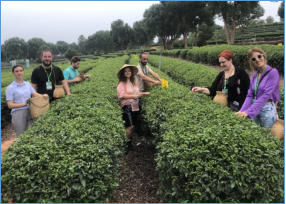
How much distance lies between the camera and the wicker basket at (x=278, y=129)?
8.38 feet

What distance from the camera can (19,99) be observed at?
12.2ft

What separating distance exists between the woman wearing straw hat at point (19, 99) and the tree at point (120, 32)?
195 ft

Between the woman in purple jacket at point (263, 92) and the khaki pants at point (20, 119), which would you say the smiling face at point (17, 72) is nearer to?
the khaki pants at point (20, 119)

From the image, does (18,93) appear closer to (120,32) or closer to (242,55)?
(242,55)

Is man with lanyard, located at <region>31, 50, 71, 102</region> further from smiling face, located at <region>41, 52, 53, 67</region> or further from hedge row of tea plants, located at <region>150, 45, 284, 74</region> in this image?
hedge row of tea plants, located at <region>150, 45, 284, 74</region>

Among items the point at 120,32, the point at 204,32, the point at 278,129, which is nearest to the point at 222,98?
the point at 278,129

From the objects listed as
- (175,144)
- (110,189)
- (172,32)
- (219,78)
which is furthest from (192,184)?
(172,32)

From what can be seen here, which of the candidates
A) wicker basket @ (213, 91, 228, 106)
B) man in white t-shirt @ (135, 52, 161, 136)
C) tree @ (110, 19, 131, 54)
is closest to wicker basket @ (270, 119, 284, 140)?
A: wicker basket @ (213, 91, 228, 106)

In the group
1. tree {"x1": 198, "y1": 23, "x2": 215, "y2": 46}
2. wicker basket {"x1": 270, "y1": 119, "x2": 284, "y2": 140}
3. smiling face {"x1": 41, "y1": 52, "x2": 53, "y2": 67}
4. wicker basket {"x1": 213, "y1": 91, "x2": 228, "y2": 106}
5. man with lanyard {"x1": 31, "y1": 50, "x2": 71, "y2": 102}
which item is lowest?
wicker basket {"x1": 270, "y1": 119, "x2": 284, "y2": 140}

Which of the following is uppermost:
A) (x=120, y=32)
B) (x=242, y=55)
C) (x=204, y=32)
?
(x=120, y=32)

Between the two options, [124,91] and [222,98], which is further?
[124,91]

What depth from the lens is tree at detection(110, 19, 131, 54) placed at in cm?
6009

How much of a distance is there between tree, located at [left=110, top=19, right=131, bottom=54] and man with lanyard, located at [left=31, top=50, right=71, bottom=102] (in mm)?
58723

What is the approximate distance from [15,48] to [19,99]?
88056mm
